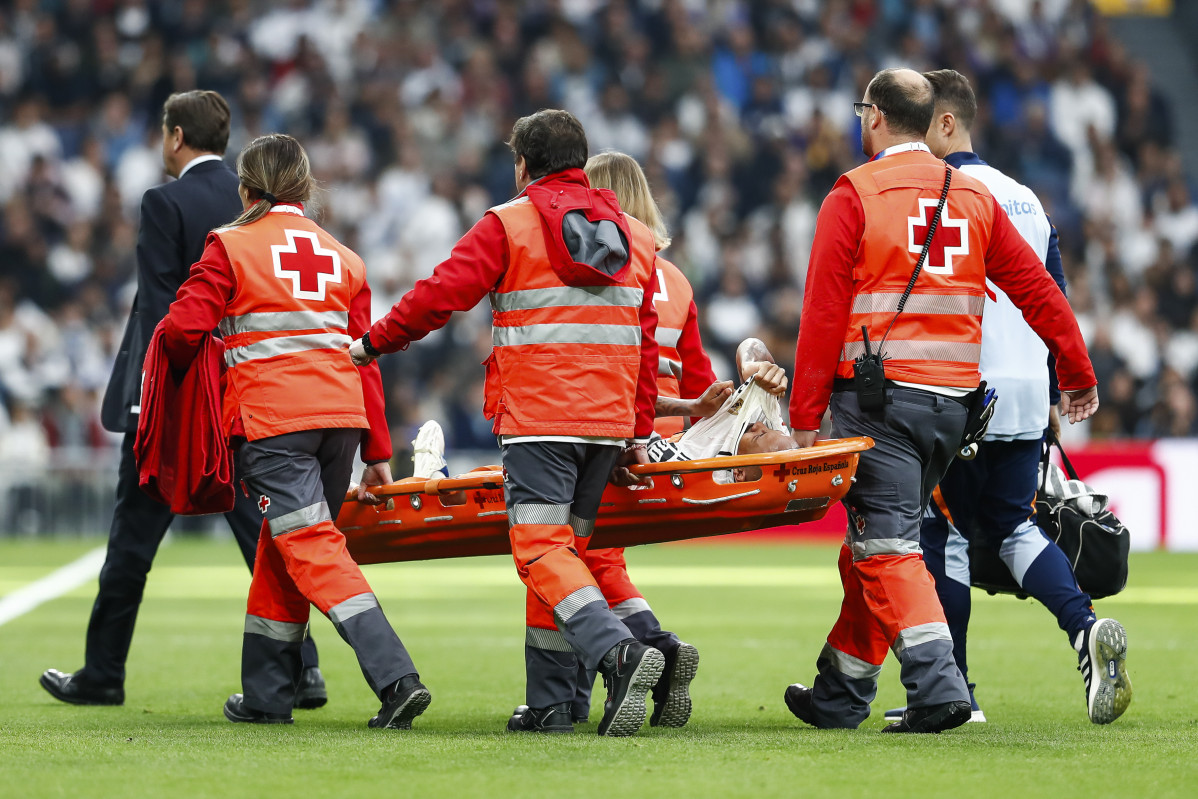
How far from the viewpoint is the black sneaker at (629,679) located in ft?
17.9

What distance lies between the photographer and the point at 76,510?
1756cm

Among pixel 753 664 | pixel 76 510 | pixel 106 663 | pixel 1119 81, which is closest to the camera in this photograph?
pixel 106 663

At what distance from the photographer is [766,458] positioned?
237 inches

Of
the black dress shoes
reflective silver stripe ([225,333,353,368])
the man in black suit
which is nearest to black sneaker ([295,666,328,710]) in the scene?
the man in black suit

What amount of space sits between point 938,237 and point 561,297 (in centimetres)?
136

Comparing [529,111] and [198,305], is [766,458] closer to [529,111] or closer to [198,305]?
[198,305]

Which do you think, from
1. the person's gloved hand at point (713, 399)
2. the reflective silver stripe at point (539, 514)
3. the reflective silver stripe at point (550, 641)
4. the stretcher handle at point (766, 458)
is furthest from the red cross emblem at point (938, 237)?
the reflective silver stripe at point (550, 641)

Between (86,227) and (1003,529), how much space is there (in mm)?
15271

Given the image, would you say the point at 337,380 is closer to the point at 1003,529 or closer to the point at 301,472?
the point at 301,472

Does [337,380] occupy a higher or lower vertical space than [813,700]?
higher

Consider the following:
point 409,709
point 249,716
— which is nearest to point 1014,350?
point 409,709

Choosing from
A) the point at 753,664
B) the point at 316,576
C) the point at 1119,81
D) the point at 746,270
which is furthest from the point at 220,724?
the point at 1119,81

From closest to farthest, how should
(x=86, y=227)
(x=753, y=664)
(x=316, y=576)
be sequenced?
(x=316, y=576) < (x=753, y=664) < (x=86, y=227)

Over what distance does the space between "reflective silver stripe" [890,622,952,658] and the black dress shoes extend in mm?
3415
